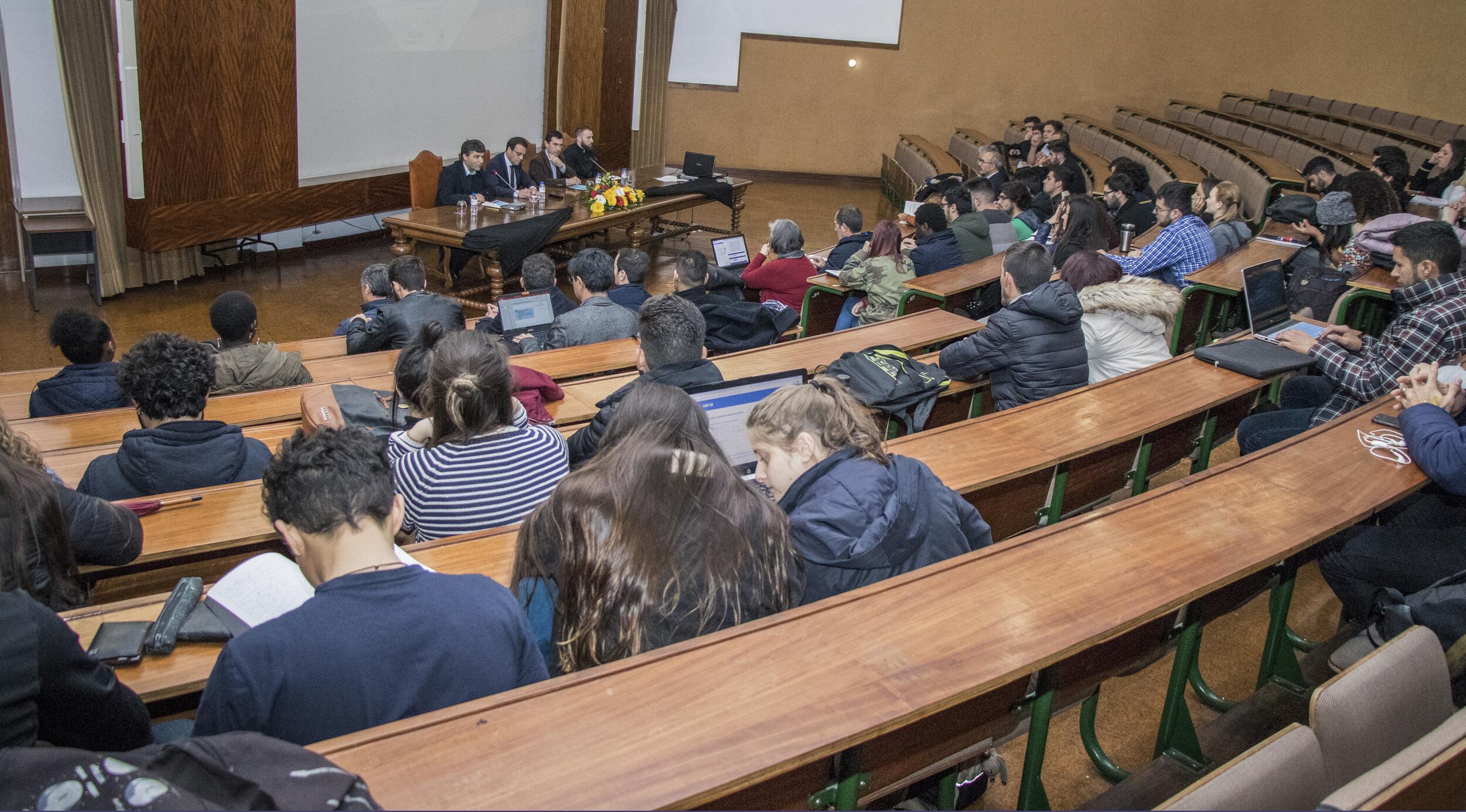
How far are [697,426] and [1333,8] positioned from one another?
14.6 metres

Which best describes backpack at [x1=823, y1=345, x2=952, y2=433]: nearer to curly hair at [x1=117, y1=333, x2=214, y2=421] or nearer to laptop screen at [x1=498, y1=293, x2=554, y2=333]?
laptop screen at [x1=498, y1=293, x2=554, y2=333]

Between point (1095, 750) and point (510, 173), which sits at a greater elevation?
point (510, 173)

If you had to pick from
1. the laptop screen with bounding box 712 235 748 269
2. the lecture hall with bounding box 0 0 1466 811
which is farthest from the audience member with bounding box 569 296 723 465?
the laptop screen with bounding box 712 235 748 269

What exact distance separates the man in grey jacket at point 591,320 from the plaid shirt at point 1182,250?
8.70 ft

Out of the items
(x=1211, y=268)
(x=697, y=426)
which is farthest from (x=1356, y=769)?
(x=1211, y=268)

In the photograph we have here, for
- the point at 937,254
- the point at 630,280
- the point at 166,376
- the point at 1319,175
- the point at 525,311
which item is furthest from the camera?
the point at 1319,175

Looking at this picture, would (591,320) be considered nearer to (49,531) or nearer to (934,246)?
(934,246)

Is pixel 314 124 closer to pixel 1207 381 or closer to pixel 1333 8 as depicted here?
pixel 1207 381

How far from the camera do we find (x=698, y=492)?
1.89 metres

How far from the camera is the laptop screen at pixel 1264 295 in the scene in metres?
4.04

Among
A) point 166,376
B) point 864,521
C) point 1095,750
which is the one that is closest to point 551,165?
point 166,376

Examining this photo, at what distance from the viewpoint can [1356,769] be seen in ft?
5.91

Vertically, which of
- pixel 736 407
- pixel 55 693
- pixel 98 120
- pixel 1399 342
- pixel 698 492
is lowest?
pixel 55 693

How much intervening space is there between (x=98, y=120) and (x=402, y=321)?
3550mm
